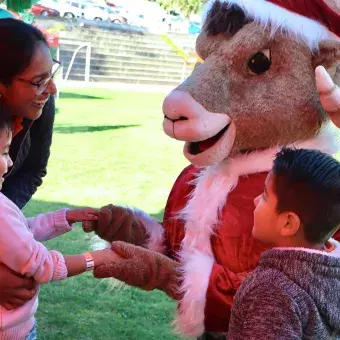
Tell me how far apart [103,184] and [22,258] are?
3.86 meters

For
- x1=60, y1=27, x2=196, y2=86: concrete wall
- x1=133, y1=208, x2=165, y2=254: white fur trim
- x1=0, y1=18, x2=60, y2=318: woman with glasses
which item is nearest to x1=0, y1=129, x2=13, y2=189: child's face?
x1=0, y1=18, x2=60, y2=318: woman with glasses

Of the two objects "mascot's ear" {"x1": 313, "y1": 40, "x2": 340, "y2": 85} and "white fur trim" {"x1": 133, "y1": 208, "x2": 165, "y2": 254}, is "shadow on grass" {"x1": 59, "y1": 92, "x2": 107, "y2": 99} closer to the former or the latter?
"white fur trim" {"x1": 133, "y1": 208, "x2": 165, "y2": 254}

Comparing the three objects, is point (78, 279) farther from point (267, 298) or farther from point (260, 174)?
point (267, 298)

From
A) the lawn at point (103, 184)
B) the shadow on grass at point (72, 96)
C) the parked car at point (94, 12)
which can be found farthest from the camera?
the parked car at point (94, 12)

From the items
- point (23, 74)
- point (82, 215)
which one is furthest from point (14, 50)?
point (82, 215)

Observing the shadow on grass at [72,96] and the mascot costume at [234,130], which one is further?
the shadow on grass at [72,96]

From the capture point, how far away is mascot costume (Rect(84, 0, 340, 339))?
1.46 meters

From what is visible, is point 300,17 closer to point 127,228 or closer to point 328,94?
point 328,94

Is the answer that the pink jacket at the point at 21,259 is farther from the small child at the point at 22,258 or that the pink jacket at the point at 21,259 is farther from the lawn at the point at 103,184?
the lawn at the point at 103,184

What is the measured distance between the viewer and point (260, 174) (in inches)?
59.7

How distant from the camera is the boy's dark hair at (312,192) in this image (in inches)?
45.7

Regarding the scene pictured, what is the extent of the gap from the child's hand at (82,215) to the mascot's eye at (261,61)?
598mm

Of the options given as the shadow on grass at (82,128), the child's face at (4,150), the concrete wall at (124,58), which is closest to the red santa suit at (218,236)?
the child's face at (4,150)

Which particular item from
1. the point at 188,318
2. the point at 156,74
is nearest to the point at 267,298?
the point at 188,318
